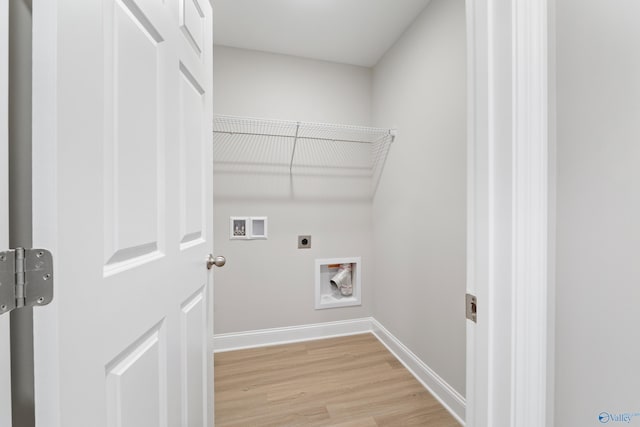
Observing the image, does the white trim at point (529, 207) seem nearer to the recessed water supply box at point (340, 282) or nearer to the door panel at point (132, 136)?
the door panel at point (132, 136)

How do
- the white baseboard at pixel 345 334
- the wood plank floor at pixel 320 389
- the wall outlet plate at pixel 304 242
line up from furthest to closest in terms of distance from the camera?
1. the wall outlet plate at pixel 304 242
2. the white baseboard at pixel 345 334
3. the wood plank floor at pixel 320 389

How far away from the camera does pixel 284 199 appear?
7.36 ft

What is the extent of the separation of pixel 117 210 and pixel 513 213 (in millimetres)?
834

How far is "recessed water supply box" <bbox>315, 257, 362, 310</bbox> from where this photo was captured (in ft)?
7.77

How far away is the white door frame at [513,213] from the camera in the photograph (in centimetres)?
58

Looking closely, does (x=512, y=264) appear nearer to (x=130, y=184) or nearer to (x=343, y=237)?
(x=130, y=184)

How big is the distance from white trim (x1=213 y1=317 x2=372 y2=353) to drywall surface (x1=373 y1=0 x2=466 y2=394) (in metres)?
0.28

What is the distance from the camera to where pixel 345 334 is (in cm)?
236

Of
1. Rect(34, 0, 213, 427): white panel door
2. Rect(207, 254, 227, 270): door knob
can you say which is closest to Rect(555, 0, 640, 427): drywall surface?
Rect(34, 0, 213, 427): white panel door

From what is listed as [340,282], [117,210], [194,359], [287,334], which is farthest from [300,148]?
[117,210]

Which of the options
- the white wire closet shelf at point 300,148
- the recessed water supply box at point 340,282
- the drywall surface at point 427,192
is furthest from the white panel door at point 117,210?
the recessed water supply box at point 340,282

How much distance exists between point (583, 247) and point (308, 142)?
6.38 feet

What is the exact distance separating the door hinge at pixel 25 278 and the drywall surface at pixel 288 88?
6.44 feet

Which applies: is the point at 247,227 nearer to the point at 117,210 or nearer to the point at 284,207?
the point at 284,207
